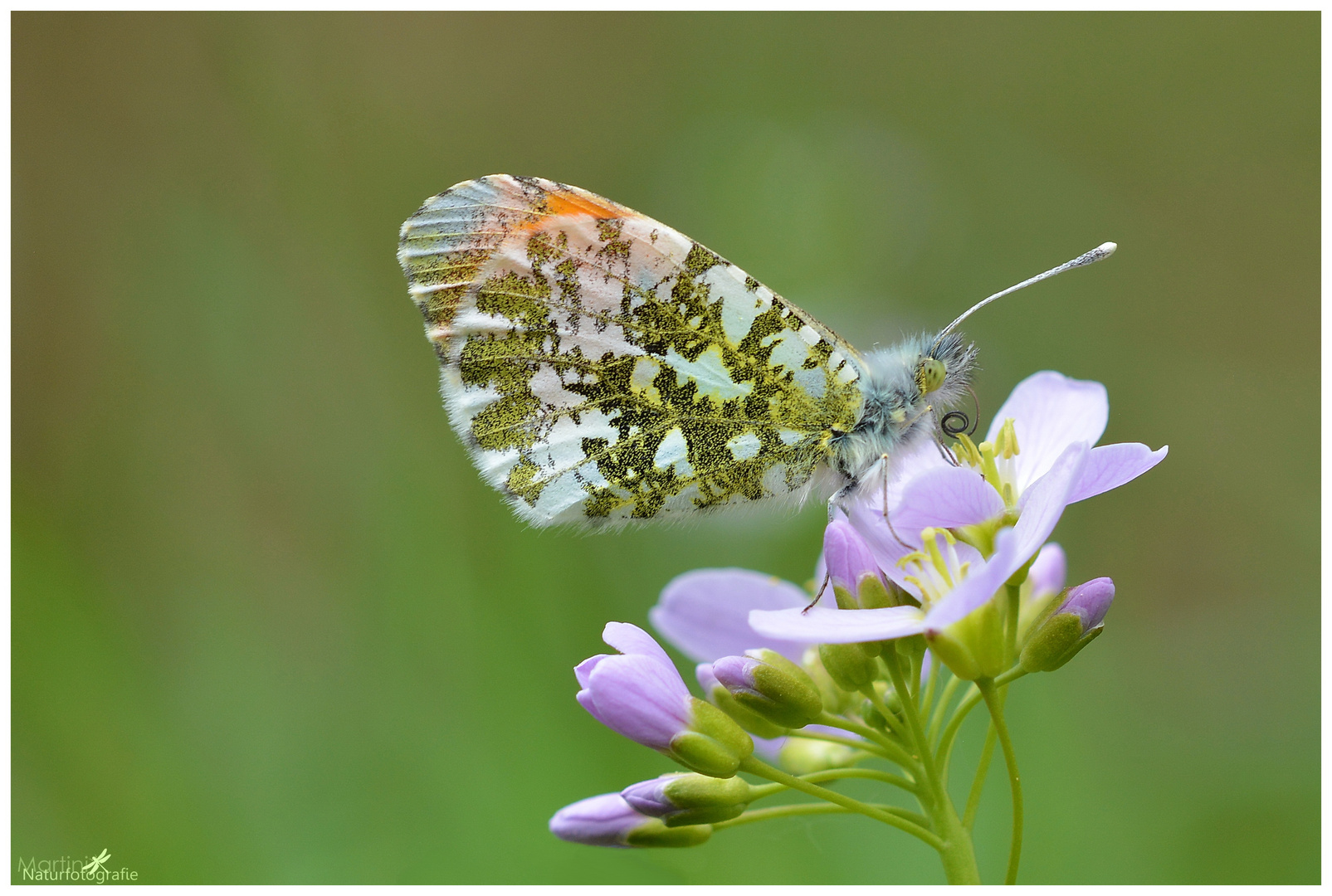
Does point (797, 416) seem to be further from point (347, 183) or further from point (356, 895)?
point (347, 183)

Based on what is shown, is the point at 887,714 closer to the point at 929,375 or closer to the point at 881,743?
the point at 881,743

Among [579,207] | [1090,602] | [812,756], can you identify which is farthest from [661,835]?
[579,207]

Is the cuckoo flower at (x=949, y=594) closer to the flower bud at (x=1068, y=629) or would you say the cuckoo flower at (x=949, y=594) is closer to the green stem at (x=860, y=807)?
the flower bud at (x=1068, y=629)

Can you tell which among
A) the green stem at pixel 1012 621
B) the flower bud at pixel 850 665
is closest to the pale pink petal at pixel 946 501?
the green stem at pixel 1012 621

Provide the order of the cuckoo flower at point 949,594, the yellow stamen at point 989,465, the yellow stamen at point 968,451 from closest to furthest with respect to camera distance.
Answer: the cuckoo flower at point 949,594 → the yellow stamen at point 989,465 → the yellow stamen at point 968,451

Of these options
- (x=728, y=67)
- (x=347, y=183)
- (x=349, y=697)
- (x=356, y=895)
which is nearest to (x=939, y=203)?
(x=728, y=67)

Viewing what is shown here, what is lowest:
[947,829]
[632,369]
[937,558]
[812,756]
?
[812,756]

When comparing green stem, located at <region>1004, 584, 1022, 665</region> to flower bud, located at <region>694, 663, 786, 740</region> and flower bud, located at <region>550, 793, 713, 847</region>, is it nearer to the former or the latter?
flower bud, located at <region>694, 663, 786, 740</region>

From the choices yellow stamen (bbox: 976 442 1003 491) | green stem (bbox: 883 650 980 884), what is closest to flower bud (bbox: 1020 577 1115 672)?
green stem (bbox: 883 650 980 884)
